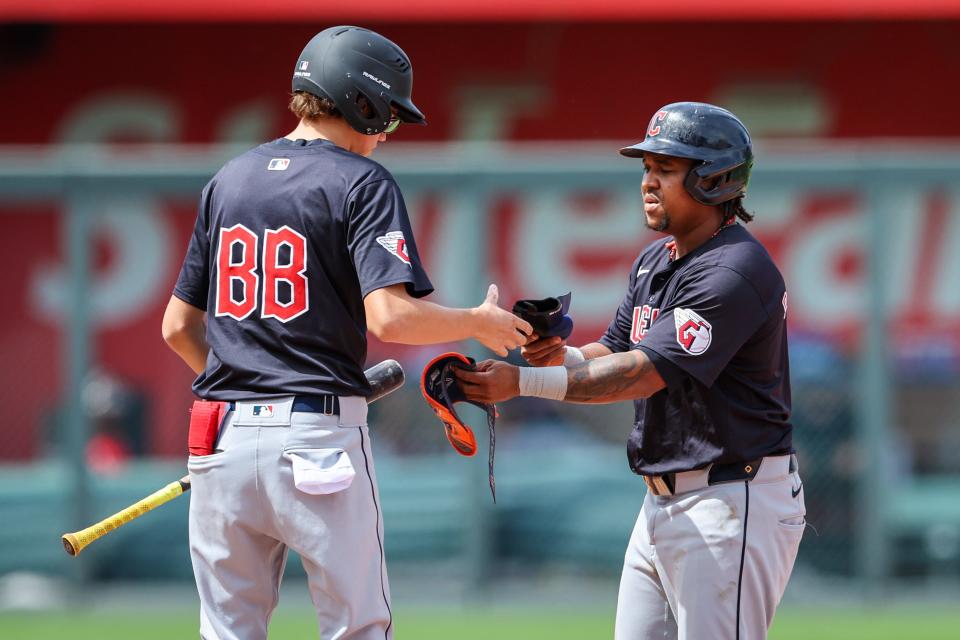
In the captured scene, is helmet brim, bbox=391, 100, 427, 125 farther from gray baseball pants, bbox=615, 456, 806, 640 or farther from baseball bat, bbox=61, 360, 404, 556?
gray baseball pants, bbox=615, 456, 806, 640

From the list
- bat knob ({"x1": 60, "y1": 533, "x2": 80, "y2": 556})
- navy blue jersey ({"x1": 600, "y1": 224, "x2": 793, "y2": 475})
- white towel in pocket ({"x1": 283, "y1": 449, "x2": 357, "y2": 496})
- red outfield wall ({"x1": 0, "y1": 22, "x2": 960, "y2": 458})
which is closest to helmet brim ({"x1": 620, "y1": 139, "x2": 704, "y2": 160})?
navy blue jersey ({"x1": 600, "y1": 224, "x2": 793, "y2": 475})

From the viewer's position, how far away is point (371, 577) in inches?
140

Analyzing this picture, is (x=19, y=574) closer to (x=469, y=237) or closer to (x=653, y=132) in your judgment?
(x=469, y=237)

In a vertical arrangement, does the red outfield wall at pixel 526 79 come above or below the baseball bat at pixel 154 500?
above

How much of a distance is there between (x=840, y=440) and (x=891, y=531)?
655 millimetres

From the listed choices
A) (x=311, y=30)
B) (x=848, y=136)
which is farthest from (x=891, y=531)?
(x=311, y=30)

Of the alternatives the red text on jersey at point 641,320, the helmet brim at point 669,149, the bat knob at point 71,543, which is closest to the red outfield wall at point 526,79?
the red text on jersey at point 641,320

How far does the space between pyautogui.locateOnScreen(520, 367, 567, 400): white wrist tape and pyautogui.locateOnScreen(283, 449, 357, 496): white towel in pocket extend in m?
0.58

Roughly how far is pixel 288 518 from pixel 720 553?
1228mm

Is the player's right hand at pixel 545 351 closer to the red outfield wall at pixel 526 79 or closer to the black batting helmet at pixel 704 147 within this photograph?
the black batting helmet at pixel 704 147

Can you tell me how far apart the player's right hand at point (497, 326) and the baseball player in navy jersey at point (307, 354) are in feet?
0.04

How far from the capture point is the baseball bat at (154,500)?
386 centimetres

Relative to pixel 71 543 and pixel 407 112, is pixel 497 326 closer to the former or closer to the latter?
pixel 407 112

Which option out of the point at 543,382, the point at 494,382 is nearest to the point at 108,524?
the point at 494,382
